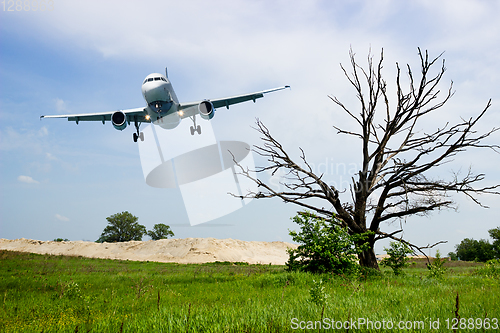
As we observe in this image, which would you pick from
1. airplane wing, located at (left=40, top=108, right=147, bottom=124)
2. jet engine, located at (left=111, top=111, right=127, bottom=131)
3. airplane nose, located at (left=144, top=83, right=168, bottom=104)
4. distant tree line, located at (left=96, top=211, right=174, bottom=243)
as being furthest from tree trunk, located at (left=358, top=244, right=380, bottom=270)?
distant tree line, located at (left=96, top=211, right=174, bottom=243)

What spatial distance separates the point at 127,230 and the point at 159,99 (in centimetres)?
4901

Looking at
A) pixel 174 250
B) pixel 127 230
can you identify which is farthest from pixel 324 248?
pixel 127 230

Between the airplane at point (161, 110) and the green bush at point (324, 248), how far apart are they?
54.4ft

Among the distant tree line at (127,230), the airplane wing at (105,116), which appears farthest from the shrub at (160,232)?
the airplane wing at (105,116)

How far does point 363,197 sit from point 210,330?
997 centimetres

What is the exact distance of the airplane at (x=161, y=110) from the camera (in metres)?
23.3

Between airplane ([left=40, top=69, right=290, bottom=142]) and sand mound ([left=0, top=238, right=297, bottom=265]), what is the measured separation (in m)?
19.6

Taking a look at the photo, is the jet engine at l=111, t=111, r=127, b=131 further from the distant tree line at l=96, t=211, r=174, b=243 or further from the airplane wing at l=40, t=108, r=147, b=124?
the distant tree line at l=96, t=211, r=174, b=243

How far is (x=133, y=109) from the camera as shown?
26.7m

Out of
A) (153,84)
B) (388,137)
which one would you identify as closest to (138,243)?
(153,84)

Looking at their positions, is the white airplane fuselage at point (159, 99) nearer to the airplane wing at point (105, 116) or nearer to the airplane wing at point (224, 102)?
the airplane wing at point (224, 102)

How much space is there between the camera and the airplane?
23.3 meters

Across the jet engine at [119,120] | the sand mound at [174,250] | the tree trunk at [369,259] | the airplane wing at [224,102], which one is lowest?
the sand mound at [174,250]

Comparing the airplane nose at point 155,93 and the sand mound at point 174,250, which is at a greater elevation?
the airplane nose at point 155,93
